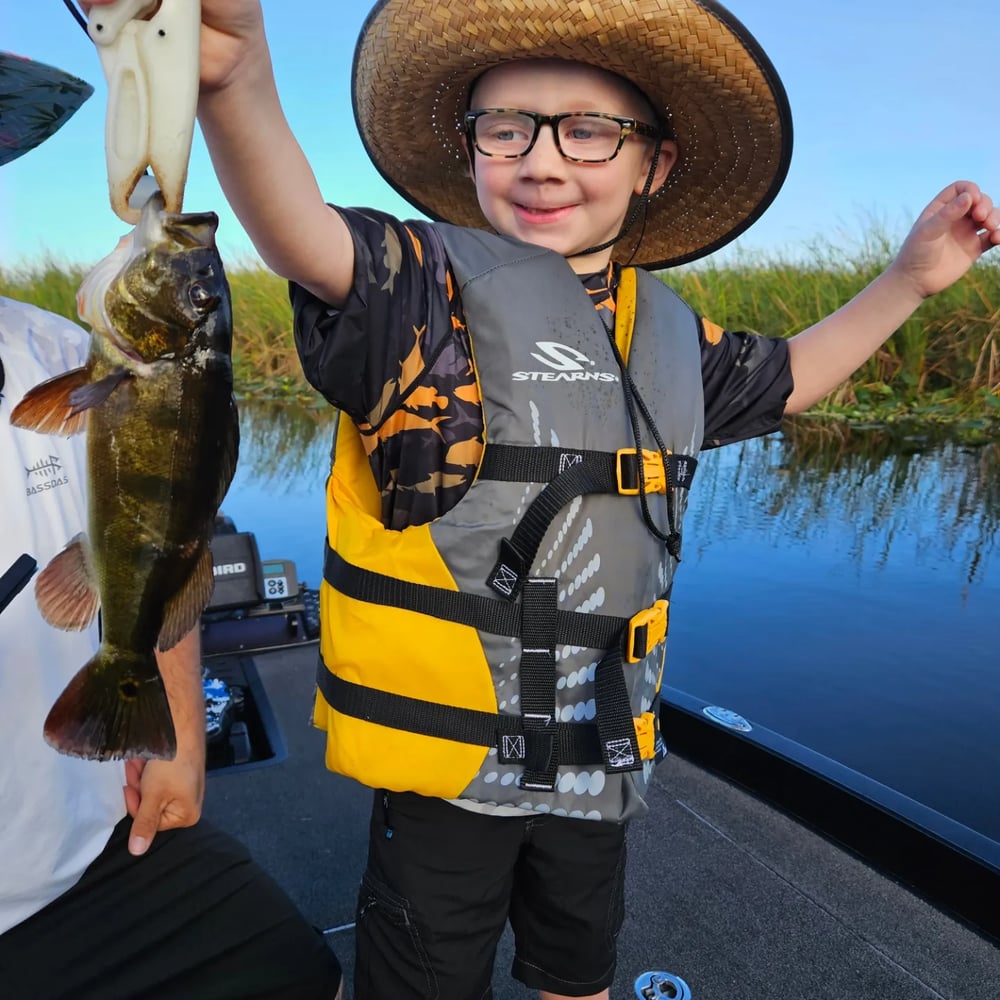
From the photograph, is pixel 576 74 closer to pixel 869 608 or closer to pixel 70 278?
pixel 869 608

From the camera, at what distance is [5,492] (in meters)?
1.39

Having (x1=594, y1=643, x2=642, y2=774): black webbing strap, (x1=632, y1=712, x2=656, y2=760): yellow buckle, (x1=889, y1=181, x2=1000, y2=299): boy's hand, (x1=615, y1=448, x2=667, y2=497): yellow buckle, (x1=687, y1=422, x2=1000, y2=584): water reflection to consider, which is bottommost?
(x1=687, y1=422, x2=1000, y2=584): water reflection

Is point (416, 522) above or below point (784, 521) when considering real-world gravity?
above

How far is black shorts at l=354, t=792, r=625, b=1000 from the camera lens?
1.46 meters

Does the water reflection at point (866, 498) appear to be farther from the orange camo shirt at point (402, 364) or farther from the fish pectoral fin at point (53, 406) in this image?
the fish pectoral fin at point (53, 406)

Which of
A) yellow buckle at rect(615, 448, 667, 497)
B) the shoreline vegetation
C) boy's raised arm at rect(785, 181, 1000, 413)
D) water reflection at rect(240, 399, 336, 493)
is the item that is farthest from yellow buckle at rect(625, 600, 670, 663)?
the shoreline vegetation

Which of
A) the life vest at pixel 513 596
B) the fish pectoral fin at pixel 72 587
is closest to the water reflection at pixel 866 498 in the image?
the life vest at pixel 513 596

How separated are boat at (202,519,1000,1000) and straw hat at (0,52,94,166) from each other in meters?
1.87

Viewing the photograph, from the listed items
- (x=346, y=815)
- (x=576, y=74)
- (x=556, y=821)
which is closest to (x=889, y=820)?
(x=556, y=821)

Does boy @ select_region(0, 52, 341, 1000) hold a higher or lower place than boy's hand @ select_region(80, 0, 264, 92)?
lower

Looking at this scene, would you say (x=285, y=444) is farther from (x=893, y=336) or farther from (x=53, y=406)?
(x=53, y=406)

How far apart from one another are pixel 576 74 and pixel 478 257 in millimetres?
505

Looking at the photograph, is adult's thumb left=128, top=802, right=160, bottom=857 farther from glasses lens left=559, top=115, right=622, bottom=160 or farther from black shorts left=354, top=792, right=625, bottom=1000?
glasses lens left=559, top=115, right=622, bottom=160

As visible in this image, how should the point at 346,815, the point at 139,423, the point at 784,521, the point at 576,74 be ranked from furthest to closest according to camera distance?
the point at 784,521, the point at 346,815, the point at 576,74, the point at 139,423
